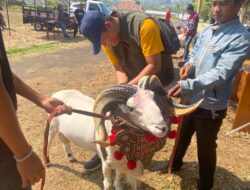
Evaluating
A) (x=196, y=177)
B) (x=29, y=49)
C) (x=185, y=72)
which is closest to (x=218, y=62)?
(x=185, y=72)

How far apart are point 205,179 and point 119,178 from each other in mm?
922

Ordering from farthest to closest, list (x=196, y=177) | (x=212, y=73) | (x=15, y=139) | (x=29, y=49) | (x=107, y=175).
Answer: (x=29, y=49), (x=196, y=177), (x=107, y=175), (x=212, y=73), (x=15, y=139)

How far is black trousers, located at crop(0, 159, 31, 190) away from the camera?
171 cm

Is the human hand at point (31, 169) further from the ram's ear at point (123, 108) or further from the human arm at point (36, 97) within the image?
the ram's ear at point (123, 108)

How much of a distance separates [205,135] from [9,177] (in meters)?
1.95

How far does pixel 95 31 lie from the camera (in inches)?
110

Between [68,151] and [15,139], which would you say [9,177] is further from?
[68,151]

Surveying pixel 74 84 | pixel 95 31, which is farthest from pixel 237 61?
pixel 74 84

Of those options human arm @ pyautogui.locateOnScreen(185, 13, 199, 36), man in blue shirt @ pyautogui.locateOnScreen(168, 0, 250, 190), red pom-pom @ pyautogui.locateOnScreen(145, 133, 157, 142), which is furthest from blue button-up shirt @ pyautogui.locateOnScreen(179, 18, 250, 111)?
human arm @ pyautogui.locateOnScreen(185, 13, 199, 36)

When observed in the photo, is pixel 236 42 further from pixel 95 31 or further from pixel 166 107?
pixel 95 31

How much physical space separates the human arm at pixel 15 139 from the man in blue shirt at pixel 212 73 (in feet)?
4.29

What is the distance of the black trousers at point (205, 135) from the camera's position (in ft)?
9.85

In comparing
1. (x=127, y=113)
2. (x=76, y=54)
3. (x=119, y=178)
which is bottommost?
(x=76, y=54)

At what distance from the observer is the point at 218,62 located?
268 cm
